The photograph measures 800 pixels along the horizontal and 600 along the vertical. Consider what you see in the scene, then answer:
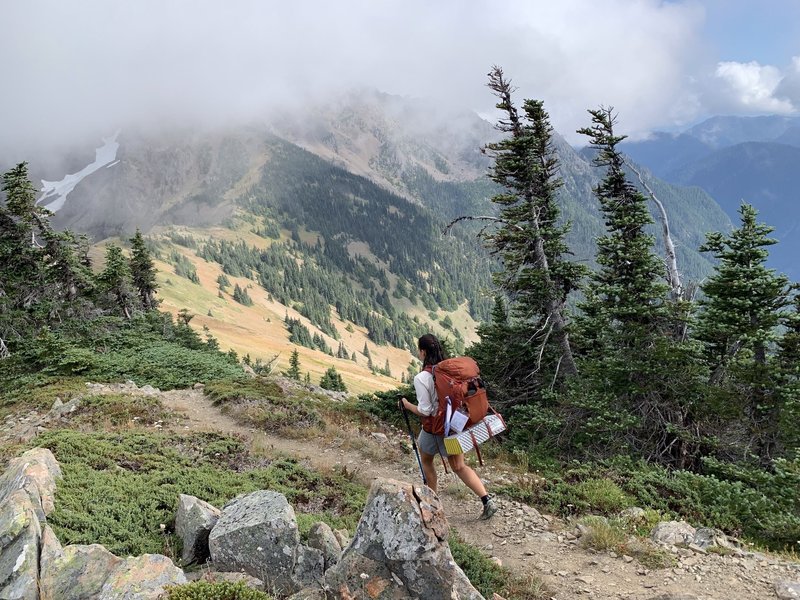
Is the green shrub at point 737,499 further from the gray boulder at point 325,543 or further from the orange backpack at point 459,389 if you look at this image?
the gray boulder at point 325,543

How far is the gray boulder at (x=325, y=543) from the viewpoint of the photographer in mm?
6391

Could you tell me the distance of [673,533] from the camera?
8172mm

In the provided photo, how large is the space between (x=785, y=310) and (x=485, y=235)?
29.0 feet

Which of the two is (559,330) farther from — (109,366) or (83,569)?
(109,366)

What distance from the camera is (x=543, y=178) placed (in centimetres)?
1698

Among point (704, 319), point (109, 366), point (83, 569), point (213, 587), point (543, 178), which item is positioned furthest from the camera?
point (109, 366)

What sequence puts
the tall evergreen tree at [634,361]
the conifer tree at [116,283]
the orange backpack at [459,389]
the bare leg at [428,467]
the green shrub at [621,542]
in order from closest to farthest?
the green shrub at [621,542]
the orange backpack at [459,389]
the bare leg at [428,467]
the tall evergreen tree at [634,361]
the conifer tree at [116,283]

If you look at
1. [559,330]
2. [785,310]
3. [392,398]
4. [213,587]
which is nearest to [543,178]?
[559,330]

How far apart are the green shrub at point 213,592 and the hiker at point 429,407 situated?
11.6 feet

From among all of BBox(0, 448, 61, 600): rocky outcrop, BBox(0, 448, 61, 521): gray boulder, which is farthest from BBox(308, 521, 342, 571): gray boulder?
BBox(0, 448, 61, 521): gray boulder

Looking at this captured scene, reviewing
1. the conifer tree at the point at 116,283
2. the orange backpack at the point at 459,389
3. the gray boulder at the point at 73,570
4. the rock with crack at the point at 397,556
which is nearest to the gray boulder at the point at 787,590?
the orange backpack at the point at 459,389

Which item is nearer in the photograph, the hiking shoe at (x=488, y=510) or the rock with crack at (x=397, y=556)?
the rock with crack at (x=397, y=556)

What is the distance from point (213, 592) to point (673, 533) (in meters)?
7.47

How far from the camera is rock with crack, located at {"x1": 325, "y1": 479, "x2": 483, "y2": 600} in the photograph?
16.1 feet
